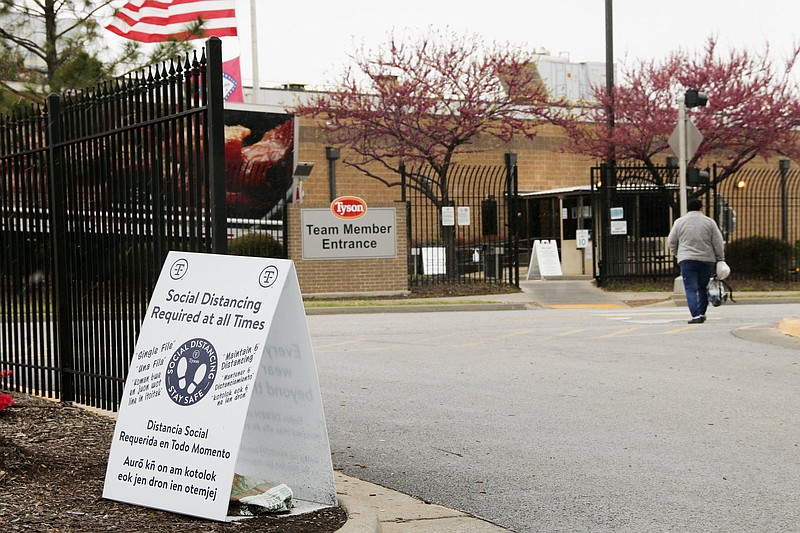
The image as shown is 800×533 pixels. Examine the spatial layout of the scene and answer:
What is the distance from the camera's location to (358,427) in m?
7.99

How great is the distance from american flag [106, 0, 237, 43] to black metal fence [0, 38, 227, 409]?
10943 mm

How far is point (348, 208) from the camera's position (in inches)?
960

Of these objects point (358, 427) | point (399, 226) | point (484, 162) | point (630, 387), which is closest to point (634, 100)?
point (399, 226)

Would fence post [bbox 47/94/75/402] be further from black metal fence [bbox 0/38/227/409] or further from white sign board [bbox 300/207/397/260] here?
white sign board [bbox 300/207/397/260]

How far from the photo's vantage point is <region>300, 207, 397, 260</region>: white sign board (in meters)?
24.4

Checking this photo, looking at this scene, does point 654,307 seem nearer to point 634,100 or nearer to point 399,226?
point 399,226

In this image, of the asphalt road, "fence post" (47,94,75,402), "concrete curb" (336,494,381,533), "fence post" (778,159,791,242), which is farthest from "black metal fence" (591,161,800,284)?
"concrete curb" (336,494,381,533)

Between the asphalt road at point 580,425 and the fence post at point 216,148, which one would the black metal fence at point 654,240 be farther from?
the fence post at point 216,148

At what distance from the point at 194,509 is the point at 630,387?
18.6 feet

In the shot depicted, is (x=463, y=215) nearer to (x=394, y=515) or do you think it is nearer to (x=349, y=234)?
(x=349, y=234)

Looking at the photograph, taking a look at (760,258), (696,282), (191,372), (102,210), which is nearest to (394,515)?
(191,372)

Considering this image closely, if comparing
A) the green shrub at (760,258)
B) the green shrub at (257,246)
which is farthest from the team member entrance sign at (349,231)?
the green shrub at (760,258)

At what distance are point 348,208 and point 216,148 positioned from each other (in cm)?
1860

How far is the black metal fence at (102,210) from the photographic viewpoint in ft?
20.1
